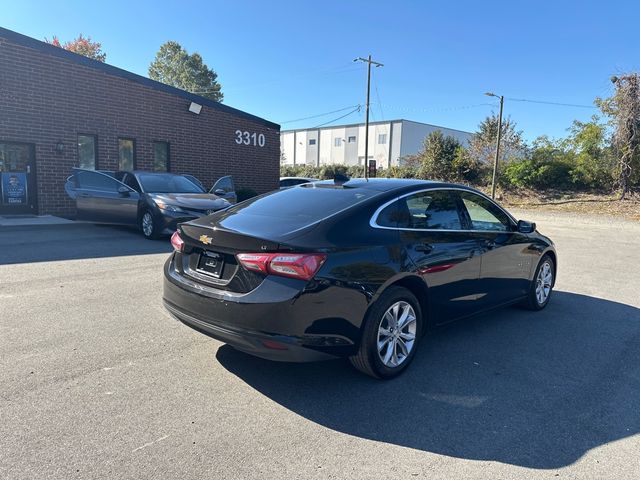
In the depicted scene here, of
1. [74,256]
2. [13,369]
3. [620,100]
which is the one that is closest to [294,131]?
[620,100]

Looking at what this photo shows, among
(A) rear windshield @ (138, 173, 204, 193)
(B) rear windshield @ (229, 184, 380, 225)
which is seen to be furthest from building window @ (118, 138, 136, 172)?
(B) rear windshield @ (229, 184, 380, 225)

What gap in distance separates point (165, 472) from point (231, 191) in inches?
392

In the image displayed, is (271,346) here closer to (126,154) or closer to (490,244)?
(490,244)

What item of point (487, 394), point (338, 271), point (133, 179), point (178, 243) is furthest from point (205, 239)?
point (133, 179)

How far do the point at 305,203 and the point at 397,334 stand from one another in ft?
4.44

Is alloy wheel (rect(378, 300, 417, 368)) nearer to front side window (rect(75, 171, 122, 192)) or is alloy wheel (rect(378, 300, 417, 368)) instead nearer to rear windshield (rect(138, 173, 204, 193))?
rear windshield (rect(138, 173, 204, 193))

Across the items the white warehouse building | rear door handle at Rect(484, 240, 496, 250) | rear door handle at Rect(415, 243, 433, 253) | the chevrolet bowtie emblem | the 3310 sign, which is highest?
the white warehouse building

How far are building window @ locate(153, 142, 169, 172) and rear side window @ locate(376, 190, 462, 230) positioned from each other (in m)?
13.7

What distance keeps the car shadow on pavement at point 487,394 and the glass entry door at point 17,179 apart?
1218 cm

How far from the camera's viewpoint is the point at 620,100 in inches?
922

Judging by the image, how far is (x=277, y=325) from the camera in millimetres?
3137

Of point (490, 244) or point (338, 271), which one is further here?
point (490, 244)

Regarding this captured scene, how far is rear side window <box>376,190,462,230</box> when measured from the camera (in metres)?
3.90

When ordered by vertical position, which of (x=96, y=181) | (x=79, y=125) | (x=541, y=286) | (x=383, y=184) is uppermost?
(x=79, y=125)
